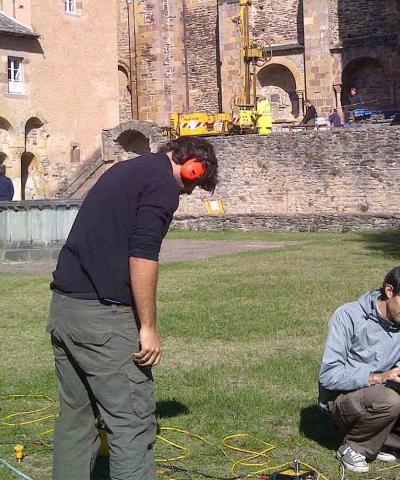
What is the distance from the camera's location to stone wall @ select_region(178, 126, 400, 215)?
26.2 metres

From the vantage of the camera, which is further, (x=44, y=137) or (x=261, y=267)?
(x=44, y=137)

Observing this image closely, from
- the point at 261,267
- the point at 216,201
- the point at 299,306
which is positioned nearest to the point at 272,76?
the point at 216,201

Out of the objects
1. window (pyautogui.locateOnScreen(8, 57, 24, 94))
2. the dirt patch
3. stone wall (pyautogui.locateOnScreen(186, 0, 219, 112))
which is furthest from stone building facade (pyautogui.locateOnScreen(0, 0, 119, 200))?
the dirt patch

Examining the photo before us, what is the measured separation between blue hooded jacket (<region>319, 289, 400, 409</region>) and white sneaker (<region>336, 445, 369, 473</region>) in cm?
34

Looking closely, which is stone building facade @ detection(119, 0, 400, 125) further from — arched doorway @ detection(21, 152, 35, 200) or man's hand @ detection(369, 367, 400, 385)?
man's hand @ detection(369, 367, 400, 385)

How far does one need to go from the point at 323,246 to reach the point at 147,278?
15642mm

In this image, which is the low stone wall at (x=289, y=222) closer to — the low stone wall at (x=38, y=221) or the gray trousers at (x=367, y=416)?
the low stone wall at (x=38, y=221)

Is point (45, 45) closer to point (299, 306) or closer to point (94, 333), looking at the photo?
point (299, 306)

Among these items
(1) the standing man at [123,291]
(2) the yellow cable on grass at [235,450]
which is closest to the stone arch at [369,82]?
(2) the yellow cable on grass at [235,450]

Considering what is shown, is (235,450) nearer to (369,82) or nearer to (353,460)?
(353,460)

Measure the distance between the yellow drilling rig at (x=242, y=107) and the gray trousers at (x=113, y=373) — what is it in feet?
92.1

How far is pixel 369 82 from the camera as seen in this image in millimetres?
34719

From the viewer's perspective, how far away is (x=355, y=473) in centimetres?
516

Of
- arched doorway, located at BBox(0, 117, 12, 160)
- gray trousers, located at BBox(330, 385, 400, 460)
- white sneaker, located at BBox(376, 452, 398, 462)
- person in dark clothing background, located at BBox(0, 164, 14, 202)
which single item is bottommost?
white sneaker, located at BBox(376, 452, 398, 462)
